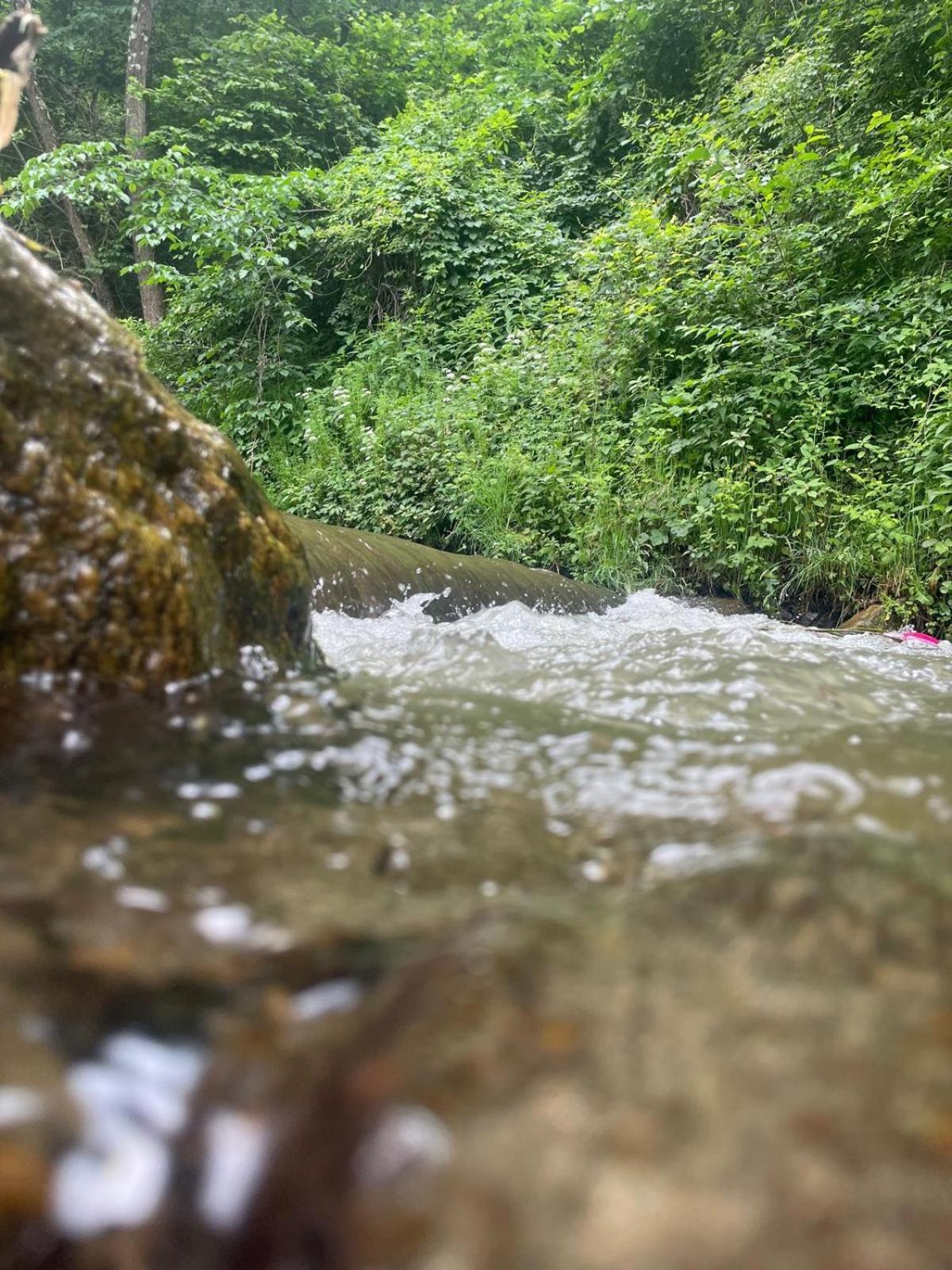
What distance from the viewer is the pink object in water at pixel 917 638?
4141 millimetres

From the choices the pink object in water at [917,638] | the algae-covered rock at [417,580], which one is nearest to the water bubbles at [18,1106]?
the algae-covered rock at [417,580]

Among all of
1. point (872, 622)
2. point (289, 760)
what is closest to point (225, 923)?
→ point (289, 760)

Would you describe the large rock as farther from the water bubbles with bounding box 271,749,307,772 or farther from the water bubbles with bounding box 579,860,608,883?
the water bubbles with bounding box 579,860,608,883

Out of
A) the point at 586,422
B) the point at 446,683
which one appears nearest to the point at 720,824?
the point at 446,683

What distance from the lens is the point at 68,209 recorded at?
1170 cm

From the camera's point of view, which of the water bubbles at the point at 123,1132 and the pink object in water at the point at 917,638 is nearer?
the water bubbles at the point at 123,1132

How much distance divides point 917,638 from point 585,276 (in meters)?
5.60

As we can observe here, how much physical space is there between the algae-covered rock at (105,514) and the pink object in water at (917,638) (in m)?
3.62

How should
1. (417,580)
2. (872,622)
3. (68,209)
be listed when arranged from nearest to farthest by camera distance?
(872,622) < (417,580) < (68,209)

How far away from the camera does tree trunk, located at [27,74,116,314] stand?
11641mm

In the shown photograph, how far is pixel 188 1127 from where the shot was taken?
25.8 inches

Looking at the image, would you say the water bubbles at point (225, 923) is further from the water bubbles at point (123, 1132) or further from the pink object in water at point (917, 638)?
the pink object in water at point (917, 638)

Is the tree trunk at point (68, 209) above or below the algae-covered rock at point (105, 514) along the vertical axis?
above

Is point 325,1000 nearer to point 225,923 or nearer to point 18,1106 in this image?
point 225,923
